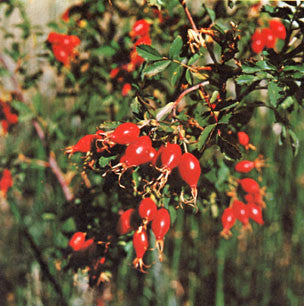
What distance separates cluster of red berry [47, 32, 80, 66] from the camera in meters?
1.01

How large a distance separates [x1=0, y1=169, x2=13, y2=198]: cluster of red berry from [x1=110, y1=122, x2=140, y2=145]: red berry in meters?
0.68

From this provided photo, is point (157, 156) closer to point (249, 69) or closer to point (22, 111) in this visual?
point (249, 69)

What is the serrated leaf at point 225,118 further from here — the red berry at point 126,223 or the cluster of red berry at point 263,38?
the cluster of red berry at point 263,38

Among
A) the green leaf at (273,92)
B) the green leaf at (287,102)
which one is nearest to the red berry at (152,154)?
the green leaf at (273,92)

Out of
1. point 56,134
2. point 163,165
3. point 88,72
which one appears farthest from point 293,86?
point 56,134

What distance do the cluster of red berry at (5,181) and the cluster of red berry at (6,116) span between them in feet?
0.43

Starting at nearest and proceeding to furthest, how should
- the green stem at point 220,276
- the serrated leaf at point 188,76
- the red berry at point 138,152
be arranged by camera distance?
the red berry at point 138,152
the serrated leaf at point 188,76
the green stem at point 220,276

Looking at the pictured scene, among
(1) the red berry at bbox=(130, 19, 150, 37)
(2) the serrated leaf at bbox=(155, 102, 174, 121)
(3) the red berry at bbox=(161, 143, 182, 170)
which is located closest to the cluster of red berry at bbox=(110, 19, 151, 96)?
(1) the red berry at bbox=(130, 19, 150, 37)

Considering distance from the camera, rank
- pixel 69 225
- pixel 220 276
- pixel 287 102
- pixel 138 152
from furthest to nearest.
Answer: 1. pixel 220 276
2. pixel 69 225
3. pixel 287 102
4. pixel 138 152

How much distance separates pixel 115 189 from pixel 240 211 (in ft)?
1.07

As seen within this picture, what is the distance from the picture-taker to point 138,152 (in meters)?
0.52

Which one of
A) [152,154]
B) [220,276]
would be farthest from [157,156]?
[220,276]

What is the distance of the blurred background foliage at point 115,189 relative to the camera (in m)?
0.90

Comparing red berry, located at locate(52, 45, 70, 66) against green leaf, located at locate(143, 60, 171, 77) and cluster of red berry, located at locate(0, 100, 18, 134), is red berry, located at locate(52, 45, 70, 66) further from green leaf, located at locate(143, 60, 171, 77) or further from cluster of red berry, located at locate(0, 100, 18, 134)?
green leaf, located at locate(143, 60, 171, 77)
